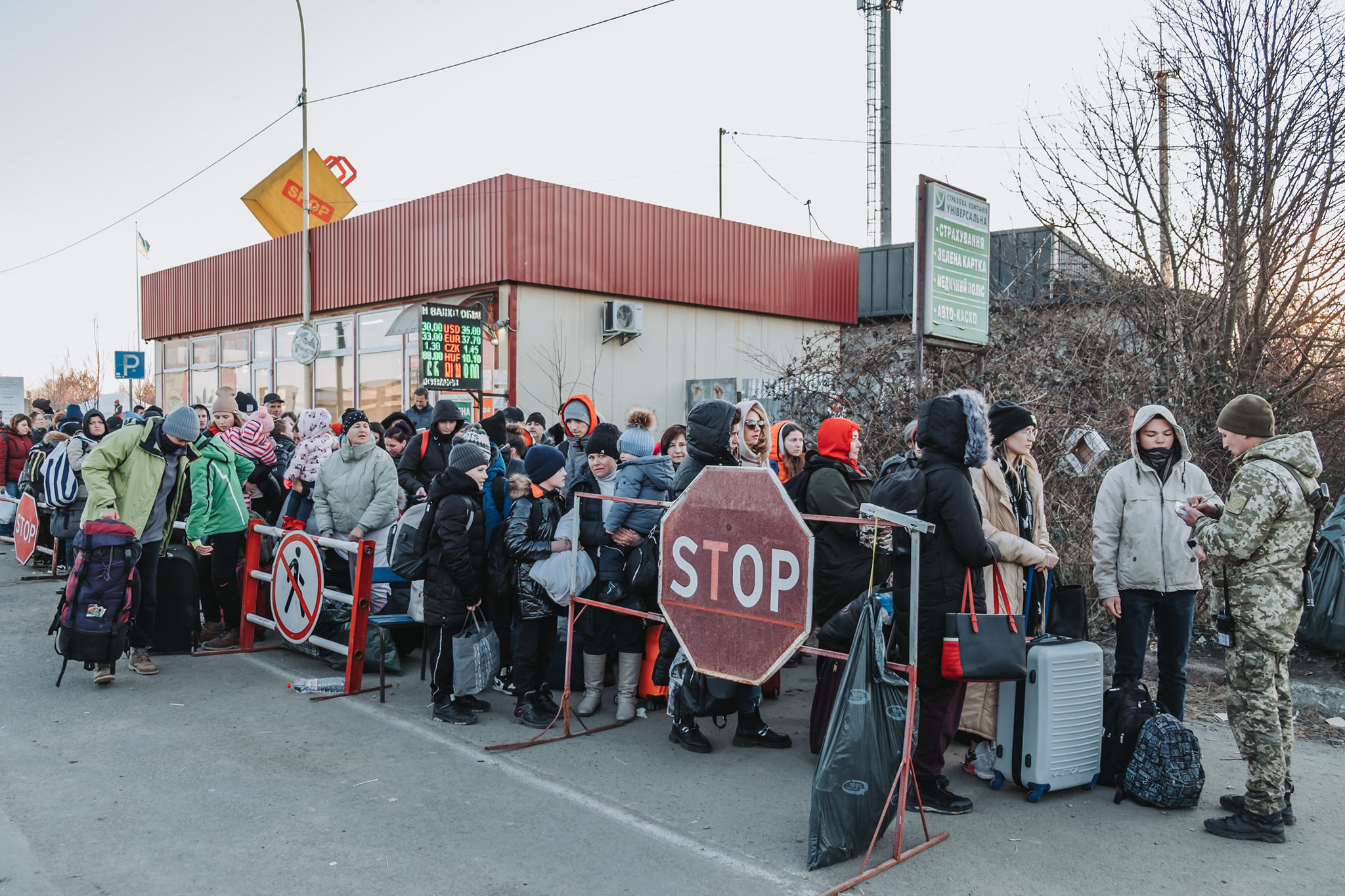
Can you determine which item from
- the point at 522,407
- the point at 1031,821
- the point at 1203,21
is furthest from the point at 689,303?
the point at 1031,821

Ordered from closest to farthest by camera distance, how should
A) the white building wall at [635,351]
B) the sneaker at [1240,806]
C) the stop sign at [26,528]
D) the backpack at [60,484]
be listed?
1. the sneaker at [1240,806]
2. the backpack at [60,484]
3. the stop sign at [26,528]
4. the white building wall at [635,351]

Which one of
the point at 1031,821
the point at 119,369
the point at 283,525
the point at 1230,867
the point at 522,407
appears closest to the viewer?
the point at 1230,867

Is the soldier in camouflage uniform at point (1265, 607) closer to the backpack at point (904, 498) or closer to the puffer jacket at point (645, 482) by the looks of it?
the backpack at point (904, 498)

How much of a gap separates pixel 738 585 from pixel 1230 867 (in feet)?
7.83

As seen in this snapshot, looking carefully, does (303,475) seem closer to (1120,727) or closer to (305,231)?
(1120,727)

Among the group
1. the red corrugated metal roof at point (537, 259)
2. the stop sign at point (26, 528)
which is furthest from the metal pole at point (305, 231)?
the stop sign at point (26, 528)

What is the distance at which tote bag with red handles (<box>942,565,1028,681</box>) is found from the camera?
425 cm

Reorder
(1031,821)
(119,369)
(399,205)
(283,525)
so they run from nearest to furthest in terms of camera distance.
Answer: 1. (1031,821)
2. (283,525)
3. (399,205)
4. (119,369)

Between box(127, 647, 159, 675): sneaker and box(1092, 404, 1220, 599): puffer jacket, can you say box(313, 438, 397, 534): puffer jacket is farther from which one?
box(1092, 404, 1220, 599): puffer jacket

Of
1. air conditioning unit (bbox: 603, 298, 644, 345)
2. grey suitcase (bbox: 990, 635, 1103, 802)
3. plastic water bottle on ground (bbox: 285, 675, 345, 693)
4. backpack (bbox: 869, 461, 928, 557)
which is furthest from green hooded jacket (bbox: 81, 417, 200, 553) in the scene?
air conditioning unit (bbox: 603, 298, 644, 345)

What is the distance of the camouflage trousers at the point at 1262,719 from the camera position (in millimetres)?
4203

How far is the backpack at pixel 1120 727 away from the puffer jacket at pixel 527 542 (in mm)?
3238

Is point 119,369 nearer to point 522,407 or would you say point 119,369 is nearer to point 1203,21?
point 522,407

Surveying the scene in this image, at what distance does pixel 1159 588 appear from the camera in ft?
16.8
